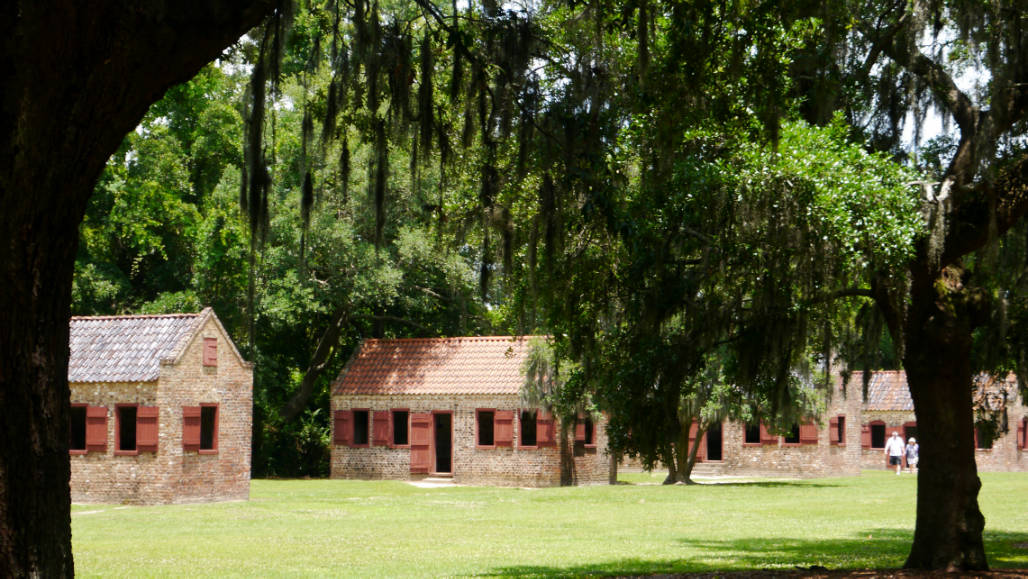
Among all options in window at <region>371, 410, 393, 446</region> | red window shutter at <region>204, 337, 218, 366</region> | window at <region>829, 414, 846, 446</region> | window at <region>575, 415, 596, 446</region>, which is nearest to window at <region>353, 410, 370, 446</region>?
window at <region>371, 410, 393, 446</region>

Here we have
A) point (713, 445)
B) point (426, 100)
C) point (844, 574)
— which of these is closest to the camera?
point (426, 100)

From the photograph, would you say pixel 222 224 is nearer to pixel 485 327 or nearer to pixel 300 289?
pixel 300 289

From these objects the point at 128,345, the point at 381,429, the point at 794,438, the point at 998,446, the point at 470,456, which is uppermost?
the point at 128,345

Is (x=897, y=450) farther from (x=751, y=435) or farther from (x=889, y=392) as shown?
(x=889, y=392)

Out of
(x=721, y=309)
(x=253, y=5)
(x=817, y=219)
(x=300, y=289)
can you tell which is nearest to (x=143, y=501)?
(x=300, y=289)

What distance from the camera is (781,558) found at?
572 inches

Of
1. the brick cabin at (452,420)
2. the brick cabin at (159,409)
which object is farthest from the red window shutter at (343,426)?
the brick cabin at (159,409)

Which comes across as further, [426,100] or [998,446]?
[998,446]

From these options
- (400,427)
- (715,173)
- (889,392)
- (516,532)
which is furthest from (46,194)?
(889,392)

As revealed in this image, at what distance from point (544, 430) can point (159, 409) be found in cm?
1152

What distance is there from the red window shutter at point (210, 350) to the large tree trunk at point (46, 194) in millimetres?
21660

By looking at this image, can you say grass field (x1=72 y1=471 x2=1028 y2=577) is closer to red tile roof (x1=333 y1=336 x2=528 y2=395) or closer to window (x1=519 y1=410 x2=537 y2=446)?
window (x1=519 y1=410 x2=537 y2=446)

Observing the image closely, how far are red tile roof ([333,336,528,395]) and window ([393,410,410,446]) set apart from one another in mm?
1003

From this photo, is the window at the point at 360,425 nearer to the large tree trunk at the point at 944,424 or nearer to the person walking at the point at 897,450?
the person walking at the point at 897,450
